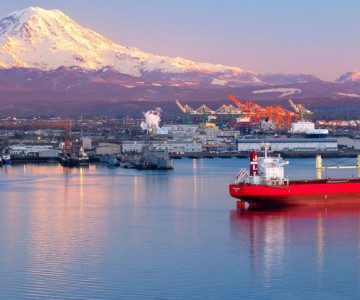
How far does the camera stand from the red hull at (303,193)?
12.8 meters

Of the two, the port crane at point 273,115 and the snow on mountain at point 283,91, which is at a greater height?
the snow on mountain at point 283,91

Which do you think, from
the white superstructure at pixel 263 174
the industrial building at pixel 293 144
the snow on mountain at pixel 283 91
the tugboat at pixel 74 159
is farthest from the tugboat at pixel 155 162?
the snow on mountain at pixel 283 91

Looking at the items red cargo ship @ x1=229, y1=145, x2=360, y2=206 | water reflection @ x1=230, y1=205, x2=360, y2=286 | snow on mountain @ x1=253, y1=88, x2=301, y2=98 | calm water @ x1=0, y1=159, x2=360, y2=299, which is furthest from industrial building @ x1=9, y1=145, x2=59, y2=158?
snow on mountain @ x1=253, y1=88, x2=301, y2=98

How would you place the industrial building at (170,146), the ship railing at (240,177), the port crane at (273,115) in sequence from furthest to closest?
the port crane at (273,115), the industrial building at (170,146), the ship railing at (240,177)

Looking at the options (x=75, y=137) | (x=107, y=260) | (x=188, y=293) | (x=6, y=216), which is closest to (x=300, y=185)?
(x=6, y=216)

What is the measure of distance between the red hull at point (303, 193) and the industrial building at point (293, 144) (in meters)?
12.4

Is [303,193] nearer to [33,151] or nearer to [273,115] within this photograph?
[33,151]

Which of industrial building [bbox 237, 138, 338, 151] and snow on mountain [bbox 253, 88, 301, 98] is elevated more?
snow on mountain [bbox 253, 88, 301, 98]

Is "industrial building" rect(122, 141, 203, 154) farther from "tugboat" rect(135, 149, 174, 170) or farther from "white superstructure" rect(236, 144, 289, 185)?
"white superstructure" rect(236, 144, 289, 185)

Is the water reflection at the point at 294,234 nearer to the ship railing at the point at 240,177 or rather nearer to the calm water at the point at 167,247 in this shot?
the calm water at the point at 167,247

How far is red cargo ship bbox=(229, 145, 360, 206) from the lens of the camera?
1286 cm

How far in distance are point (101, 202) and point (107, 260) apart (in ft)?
14.0

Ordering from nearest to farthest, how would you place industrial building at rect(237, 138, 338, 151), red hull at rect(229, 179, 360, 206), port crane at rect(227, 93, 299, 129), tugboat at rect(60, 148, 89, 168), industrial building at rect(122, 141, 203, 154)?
red hull at rect(229, 179, 360, 206), tugboat at rect(60, 148, 89, 168), industrial building at rect(122, 141, 203, 154), industrial building at rect(237, 138, 338, 151), port crane at rect(227, 93, 299, 129)

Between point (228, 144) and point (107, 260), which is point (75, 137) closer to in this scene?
point (228, 144)
